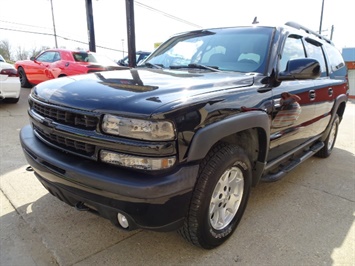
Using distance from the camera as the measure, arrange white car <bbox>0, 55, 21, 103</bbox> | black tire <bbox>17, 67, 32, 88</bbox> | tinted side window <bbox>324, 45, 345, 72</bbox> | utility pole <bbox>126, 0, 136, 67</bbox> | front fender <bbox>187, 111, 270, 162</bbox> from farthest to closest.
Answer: utility pole <bbox>126, 0, 136, 67</bbox>
black tire <bbox>17, 67, 32, 88</bbox>
white car <bbox>0, 55, 21, 103</bbox>
tinted side window <bbox>324, 45, 345, 72</bbox>
front fender <bbox>187, 111, 270, 162</bbox>

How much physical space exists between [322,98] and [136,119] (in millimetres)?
2874

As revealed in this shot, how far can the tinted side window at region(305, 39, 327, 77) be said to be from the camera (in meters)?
3.56

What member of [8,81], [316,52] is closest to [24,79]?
[8,81]

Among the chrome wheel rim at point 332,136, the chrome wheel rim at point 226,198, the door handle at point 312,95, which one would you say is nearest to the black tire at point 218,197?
the chrome wheel rim at point 226,198

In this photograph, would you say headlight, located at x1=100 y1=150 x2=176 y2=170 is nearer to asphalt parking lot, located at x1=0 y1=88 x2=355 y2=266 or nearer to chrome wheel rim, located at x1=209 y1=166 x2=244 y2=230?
chrome wheel rim, located at x1=209 y1=166 x2=244 y2=230

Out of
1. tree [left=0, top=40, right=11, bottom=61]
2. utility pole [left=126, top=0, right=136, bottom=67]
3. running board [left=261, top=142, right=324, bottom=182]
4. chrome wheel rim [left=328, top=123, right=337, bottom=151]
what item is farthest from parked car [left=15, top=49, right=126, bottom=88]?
tree [left=0, top=40, right=11, bottom=61]

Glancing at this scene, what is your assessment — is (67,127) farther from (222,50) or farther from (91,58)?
(91,58)

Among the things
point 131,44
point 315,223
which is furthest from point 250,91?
point 131,44

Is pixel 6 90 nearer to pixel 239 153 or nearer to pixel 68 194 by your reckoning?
pixel 68 194

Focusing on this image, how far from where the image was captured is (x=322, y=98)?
11.9 ft

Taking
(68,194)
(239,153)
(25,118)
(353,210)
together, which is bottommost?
(25,118)

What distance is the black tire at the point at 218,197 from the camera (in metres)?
1.93

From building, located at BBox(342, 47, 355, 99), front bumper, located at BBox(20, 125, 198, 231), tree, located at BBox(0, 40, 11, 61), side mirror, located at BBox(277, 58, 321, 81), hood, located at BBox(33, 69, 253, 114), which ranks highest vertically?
side mirror, located at BBox(277, 58, 321, 81)

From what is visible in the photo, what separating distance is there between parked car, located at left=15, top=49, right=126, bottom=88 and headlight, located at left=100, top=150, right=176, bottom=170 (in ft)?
22.5
